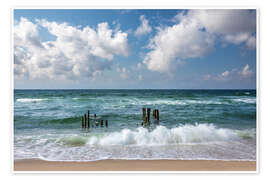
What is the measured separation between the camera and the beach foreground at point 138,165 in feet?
11.4

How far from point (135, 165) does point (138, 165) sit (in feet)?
0.22

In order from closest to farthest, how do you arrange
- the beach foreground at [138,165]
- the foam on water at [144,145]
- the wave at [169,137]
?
the beach foreground at [138,165], the foam on water at [144,145], the wave at [169,137]

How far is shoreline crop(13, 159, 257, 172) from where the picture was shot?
347 cm

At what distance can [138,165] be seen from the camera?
142 inches

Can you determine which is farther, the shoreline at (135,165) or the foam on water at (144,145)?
the foam on water at (144,145)

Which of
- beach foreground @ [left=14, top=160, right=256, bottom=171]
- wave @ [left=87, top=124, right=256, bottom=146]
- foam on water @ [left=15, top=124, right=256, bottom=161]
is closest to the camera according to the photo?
beach foreground @ [left=14, top=160, right=256, bottom=171]

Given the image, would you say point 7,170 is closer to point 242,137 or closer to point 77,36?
point 77,36

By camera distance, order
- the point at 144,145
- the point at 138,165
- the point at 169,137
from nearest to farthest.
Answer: the point at 138,165
the point at 144,145
the point at 169,137

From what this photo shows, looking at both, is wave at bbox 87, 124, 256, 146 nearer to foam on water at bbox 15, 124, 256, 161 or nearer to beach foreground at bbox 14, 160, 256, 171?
foam on water at bbox 15, 124, 256, 161

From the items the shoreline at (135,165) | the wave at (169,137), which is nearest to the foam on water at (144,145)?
the wave at (169,137)

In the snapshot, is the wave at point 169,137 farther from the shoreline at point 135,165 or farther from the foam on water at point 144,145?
the shoreline at point 135,165

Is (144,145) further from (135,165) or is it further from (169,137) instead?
(135,165)

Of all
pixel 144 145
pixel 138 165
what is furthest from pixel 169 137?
pixel 138 165

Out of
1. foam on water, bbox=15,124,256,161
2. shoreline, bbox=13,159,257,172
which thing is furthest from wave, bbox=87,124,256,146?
shoreline, bbox=13,159,257,172
